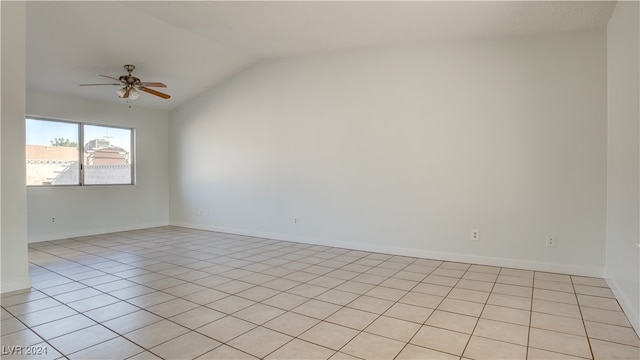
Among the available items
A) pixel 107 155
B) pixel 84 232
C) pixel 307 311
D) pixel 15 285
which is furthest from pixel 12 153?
pixel 107 155

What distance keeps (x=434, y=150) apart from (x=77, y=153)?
6.04 metres

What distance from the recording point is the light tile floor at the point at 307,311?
80.8 inches

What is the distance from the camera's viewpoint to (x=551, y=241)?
362 centimetres

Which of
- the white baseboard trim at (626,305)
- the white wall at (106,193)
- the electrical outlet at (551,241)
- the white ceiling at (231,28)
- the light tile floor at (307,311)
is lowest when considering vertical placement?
the light tile floor at (307,311)

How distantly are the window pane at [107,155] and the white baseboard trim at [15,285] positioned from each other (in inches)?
134

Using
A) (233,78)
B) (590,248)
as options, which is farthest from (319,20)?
(590,248)

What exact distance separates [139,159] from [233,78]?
264cm

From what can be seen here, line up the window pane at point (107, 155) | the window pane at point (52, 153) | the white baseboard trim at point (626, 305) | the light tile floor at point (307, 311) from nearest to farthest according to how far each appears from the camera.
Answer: the light tile floor at point (307, 311) < the white baseboard trim at point (626, 305) < the window pane at point (52, 153) < the window pane at point (107, 155)

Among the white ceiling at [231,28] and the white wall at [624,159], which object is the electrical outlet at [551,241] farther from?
the white ceiling at [231,28]

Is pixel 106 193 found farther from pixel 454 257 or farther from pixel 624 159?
pixel 624 159

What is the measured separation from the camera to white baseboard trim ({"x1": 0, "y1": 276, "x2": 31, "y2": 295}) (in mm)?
3000

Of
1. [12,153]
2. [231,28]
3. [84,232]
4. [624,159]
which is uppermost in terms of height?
[231,28]

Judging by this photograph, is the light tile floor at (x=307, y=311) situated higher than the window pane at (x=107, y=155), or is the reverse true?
the window pane at (x=107, y=155)

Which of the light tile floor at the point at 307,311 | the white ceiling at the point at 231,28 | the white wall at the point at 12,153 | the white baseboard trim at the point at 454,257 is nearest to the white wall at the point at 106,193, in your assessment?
the white ceiling at the point at 231,28
